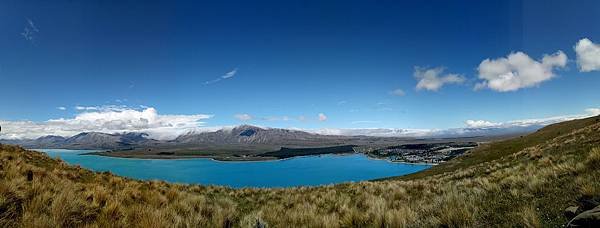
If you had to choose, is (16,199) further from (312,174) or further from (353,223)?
(312,174)

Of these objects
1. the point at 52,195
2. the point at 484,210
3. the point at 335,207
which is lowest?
the point at 335,207

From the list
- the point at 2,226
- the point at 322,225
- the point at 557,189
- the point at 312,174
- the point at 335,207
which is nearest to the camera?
the point at 2,226

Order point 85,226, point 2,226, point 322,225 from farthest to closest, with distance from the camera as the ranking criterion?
point 322,225
point 85,226
point 2,226

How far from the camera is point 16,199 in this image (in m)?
6.69

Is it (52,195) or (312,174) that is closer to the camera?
Answer: (52,195)

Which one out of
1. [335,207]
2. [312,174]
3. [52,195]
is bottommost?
[312,174]

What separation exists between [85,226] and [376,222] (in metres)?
5.71

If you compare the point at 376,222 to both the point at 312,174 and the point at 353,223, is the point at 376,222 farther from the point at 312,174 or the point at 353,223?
the point at 312,174

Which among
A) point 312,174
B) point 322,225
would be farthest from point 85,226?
point 312,174

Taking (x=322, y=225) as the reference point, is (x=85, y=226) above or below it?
above

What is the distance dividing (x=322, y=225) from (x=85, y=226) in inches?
187

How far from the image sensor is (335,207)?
11.4 m

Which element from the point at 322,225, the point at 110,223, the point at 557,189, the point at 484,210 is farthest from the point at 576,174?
the point at 110,223

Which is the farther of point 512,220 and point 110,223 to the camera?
point 110,223
